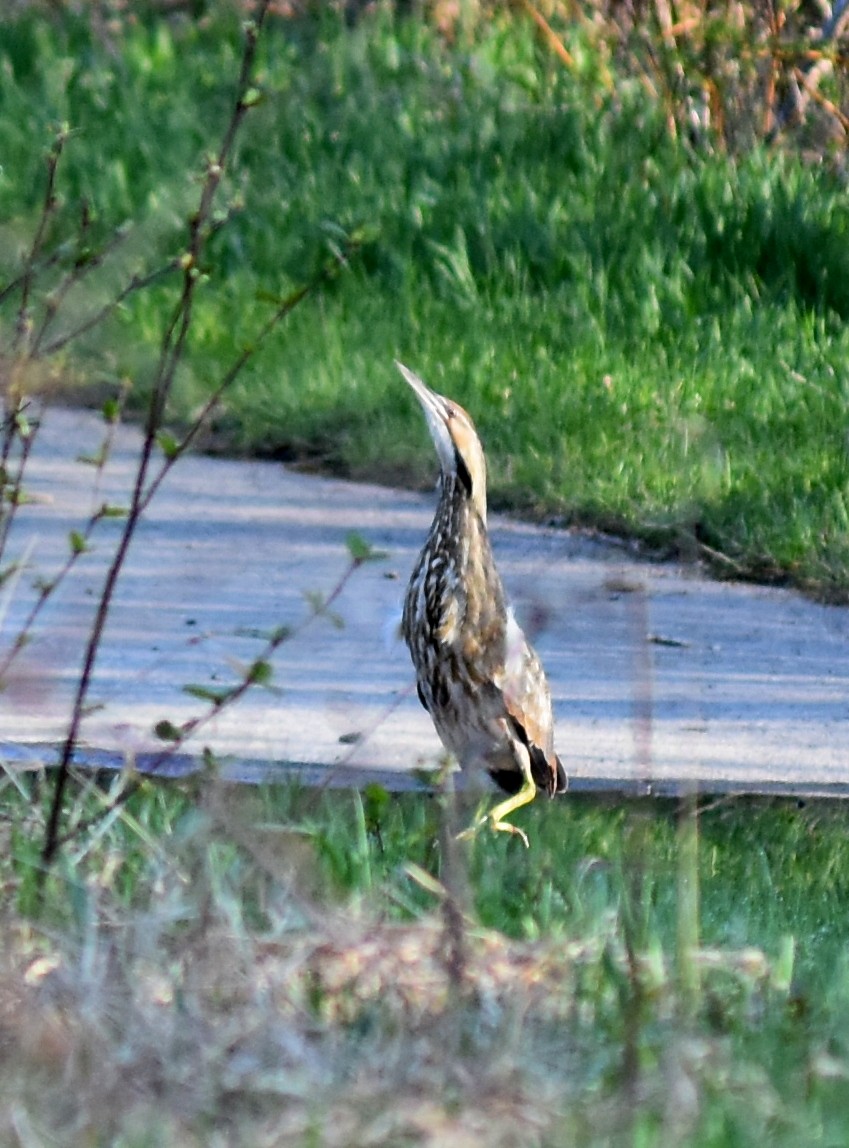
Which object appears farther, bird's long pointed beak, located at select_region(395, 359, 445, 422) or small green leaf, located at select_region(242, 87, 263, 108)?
bird's long pointed beak, located at select_region(395, 359, 445, 422)

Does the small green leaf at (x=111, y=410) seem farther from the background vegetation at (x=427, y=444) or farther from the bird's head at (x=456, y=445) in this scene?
the bird's head at (x=456, y=445)

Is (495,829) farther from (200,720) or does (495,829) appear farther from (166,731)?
(166,731)

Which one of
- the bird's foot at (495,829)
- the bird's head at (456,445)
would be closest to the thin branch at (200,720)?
the bird's foot at (495,829)

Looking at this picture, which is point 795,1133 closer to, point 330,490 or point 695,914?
point 695,914

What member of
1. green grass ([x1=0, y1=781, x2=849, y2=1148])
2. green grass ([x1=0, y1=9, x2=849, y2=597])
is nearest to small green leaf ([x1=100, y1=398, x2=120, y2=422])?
green grass ([x1=0, y1=781, x2=849, y2=1148])

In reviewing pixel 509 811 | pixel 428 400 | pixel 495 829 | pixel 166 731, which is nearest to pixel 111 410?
pixel 166 731

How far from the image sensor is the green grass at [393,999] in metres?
3.48

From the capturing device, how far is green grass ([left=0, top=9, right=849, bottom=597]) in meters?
8.09

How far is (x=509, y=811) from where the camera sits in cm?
573

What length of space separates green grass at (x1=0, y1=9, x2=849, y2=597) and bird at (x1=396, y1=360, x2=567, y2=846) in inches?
46.8

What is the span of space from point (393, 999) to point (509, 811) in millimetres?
1758

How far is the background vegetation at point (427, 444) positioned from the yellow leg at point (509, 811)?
0.07 m

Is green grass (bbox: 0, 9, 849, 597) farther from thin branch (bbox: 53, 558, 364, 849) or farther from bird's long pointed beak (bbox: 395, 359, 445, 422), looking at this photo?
thin branch (bbox: 53, 558, 364, 849)

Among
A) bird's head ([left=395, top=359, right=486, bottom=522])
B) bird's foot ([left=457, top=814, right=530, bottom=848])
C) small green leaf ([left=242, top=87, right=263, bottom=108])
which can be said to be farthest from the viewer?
bird's head ([left=395, top=359, right=486, bottom=522])
